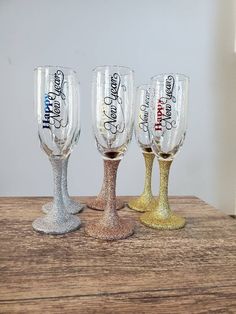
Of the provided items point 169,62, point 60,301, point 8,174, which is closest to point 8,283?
point 60,301

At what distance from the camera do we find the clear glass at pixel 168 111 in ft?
1.95

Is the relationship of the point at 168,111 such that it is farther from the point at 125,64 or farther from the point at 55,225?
the point at 125,64

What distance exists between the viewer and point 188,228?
24.2 inches

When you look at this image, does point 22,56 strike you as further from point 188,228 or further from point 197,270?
point 197,270

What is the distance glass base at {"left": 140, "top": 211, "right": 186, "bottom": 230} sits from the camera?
0.61 m

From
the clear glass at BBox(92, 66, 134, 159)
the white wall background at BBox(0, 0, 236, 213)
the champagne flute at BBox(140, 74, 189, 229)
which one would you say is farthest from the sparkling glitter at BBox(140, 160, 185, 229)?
the white wall background at BBox(0, 0, 236, 213)

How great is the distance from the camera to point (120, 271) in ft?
1.46

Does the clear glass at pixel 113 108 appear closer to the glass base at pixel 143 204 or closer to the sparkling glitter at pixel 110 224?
the sparkling glitter at pixel 110 224

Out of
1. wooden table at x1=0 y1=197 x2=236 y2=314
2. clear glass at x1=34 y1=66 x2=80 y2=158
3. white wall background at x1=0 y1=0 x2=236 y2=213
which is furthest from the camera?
white wall background at x1=0 y1=0 x2=236 y2=213

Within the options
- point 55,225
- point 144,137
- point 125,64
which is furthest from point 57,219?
point 125,64

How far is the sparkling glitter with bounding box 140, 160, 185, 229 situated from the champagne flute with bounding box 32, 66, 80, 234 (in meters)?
0.12

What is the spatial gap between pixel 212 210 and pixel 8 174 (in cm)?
86

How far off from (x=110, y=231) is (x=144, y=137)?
9.0 inches

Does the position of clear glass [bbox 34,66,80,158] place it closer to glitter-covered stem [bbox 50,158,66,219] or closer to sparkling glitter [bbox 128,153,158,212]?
glitter-covered stem [bbox 50,158,66,219]
